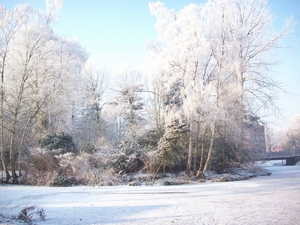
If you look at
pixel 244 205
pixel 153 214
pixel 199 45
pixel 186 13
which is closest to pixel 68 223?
pixel 153 214

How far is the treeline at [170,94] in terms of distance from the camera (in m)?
15.7

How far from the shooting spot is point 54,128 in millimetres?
22062

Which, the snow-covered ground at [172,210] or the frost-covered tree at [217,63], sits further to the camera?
the frost-covered tree at [217,63]

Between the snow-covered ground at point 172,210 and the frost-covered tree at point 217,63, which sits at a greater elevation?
the frost-covered tree at point 217,63

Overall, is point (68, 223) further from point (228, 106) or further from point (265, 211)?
point (228, 106)

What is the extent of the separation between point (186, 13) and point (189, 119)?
805 centimetres

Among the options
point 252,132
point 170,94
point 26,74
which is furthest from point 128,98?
point 252,132

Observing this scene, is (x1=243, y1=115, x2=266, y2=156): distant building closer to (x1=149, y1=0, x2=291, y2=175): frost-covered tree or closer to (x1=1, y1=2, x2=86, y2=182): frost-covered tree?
(x1=149, y1=0, x2=291, y2=175): frost-covered tree

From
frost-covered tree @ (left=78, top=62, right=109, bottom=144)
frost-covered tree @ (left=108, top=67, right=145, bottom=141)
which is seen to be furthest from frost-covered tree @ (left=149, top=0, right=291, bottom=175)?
frost-covered tree @ (left=78, top=62, right=109, bottom=144)

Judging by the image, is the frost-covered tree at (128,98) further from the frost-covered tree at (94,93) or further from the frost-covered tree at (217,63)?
the frost-covered tree at (217,63)

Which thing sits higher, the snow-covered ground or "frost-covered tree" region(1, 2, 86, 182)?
"frost-covered tree" region(1, 2, 86, 182)

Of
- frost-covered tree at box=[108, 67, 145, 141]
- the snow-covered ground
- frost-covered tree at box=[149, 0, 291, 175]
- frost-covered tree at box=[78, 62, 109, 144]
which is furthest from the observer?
frost-covered tree at box=[78, 62, 109, 144]

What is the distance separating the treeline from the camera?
15664 millimetres

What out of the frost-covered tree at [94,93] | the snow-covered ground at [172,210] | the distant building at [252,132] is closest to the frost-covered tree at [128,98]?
the frost-covered tree at [94,93]
